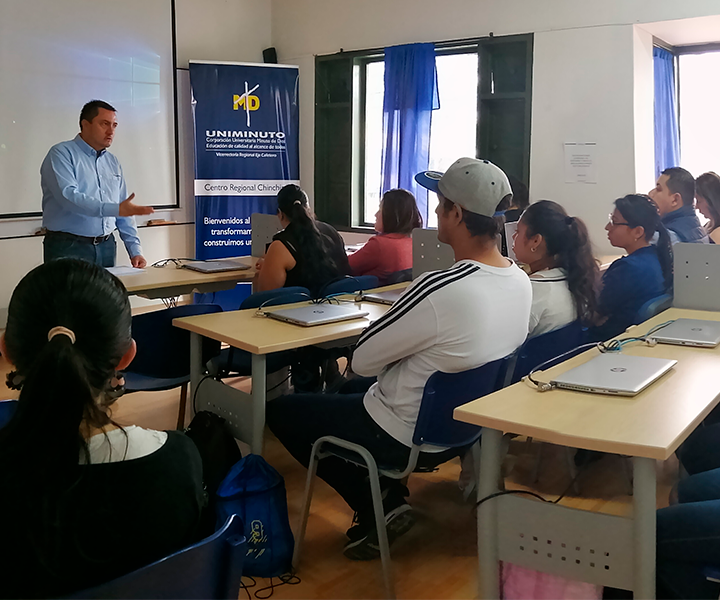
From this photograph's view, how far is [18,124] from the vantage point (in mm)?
5227

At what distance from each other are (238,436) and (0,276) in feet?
12.1

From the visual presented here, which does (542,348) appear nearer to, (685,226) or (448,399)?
(448,399)

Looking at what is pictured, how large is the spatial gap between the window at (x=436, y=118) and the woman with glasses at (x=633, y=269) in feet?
Answer: 7.79

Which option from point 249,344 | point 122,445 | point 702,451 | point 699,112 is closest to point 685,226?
point 699,112

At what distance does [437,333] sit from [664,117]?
430cm

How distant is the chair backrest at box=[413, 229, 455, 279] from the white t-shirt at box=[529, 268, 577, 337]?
2.88ft

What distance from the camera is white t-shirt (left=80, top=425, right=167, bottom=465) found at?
3.75 ft

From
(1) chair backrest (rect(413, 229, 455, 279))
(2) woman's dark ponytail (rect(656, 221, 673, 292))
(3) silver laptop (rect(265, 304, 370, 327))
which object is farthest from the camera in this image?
(1) chair backrest (rect(413, 229, 455, 279))

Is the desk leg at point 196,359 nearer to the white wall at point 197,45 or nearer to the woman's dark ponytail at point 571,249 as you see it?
the woman's dark ponytail at point 571,249

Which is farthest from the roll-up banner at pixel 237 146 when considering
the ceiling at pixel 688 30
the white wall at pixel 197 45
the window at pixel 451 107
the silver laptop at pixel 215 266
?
the ceiling at pixel 688 30

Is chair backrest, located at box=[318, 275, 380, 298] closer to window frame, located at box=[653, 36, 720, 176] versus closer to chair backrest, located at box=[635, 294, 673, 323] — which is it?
chair backrest, located at box=[635, 294, 673, 323]

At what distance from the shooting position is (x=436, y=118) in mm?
6113

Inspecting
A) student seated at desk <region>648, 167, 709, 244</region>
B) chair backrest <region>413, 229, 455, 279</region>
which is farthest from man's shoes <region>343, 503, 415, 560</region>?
student seated at desk <region>648, 167, 709, 244</region>

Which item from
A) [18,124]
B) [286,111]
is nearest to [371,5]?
[286,111]
